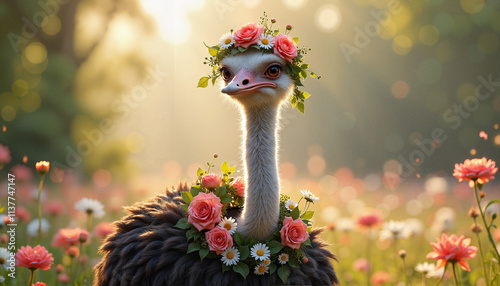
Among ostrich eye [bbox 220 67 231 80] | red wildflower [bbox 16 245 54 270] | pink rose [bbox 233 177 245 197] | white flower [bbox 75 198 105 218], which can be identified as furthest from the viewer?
white flower [bbox 75 198 105 218]

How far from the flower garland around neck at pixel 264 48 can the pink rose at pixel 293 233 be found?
0.80 metres

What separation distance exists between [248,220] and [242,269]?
277 mm

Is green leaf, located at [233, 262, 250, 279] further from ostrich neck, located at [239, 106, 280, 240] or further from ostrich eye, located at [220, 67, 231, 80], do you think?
ostrich eye, located at [220, 67, 231, 80]

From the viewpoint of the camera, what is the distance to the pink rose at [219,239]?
279 cm

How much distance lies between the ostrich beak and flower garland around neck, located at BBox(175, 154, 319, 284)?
582 mm

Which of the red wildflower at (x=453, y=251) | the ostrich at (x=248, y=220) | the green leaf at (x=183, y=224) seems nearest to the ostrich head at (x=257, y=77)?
the ostrich at (x=248, y=220)

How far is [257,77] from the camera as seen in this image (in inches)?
114

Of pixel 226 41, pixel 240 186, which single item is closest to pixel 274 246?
pixel 240 186

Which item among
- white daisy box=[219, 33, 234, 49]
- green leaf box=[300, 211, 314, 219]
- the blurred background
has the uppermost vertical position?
the blurred background

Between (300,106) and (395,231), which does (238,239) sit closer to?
(300,106)

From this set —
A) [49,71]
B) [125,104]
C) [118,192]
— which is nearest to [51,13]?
[49,71]

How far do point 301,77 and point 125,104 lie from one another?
779 centimetres

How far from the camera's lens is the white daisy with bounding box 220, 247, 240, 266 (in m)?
2.80

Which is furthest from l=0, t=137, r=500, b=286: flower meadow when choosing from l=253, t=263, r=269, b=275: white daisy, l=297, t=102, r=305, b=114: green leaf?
l=297, t=102, r=305, b=114: green leaf
